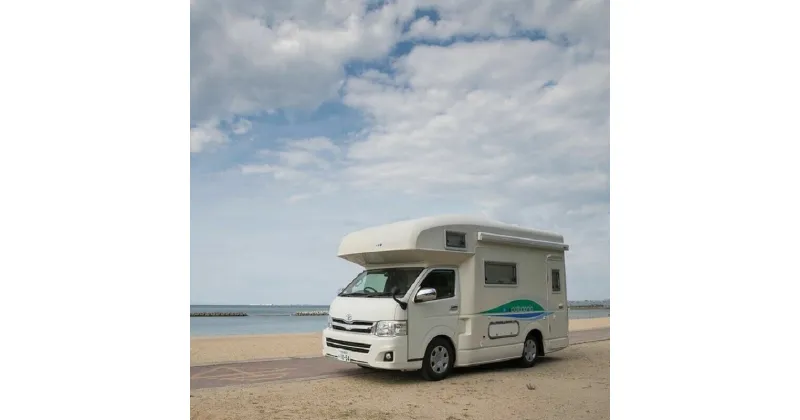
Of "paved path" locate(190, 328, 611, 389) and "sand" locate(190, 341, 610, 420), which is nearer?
"sand" locate(190, 341, 610, 420)

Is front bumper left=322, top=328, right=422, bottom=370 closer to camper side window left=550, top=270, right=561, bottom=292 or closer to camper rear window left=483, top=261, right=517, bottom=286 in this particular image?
camper rear window left=483, top=261, right=517, bottom=286

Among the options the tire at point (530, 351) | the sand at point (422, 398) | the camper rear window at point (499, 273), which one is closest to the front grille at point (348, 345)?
the sand at point (422, 398)

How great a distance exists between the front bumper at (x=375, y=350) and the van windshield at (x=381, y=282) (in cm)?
35

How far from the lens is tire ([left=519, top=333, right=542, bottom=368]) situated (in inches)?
225

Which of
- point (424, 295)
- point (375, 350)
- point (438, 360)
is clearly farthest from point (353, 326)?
point (438, 360)

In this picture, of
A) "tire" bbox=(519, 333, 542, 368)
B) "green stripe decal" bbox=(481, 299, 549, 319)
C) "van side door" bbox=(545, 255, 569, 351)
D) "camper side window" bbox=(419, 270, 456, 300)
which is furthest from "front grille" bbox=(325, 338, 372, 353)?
"van side door" bbox=(545, 255, 569, 351)

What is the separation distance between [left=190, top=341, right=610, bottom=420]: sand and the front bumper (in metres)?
0.15

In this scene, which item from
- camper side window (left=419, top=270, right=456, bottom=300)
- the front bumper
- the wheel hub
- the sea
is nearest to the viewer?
the sea

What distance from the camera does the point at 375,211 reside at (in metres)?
4.52

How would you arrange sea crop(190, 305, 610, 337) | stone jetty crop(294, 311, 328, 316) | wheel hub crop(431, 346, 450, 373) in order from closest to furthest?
sea crop(190, 305, 610, 337), stone jetty crop(294, 311, 328, 316), wheel hub crop(431, 346, 450, 373)
